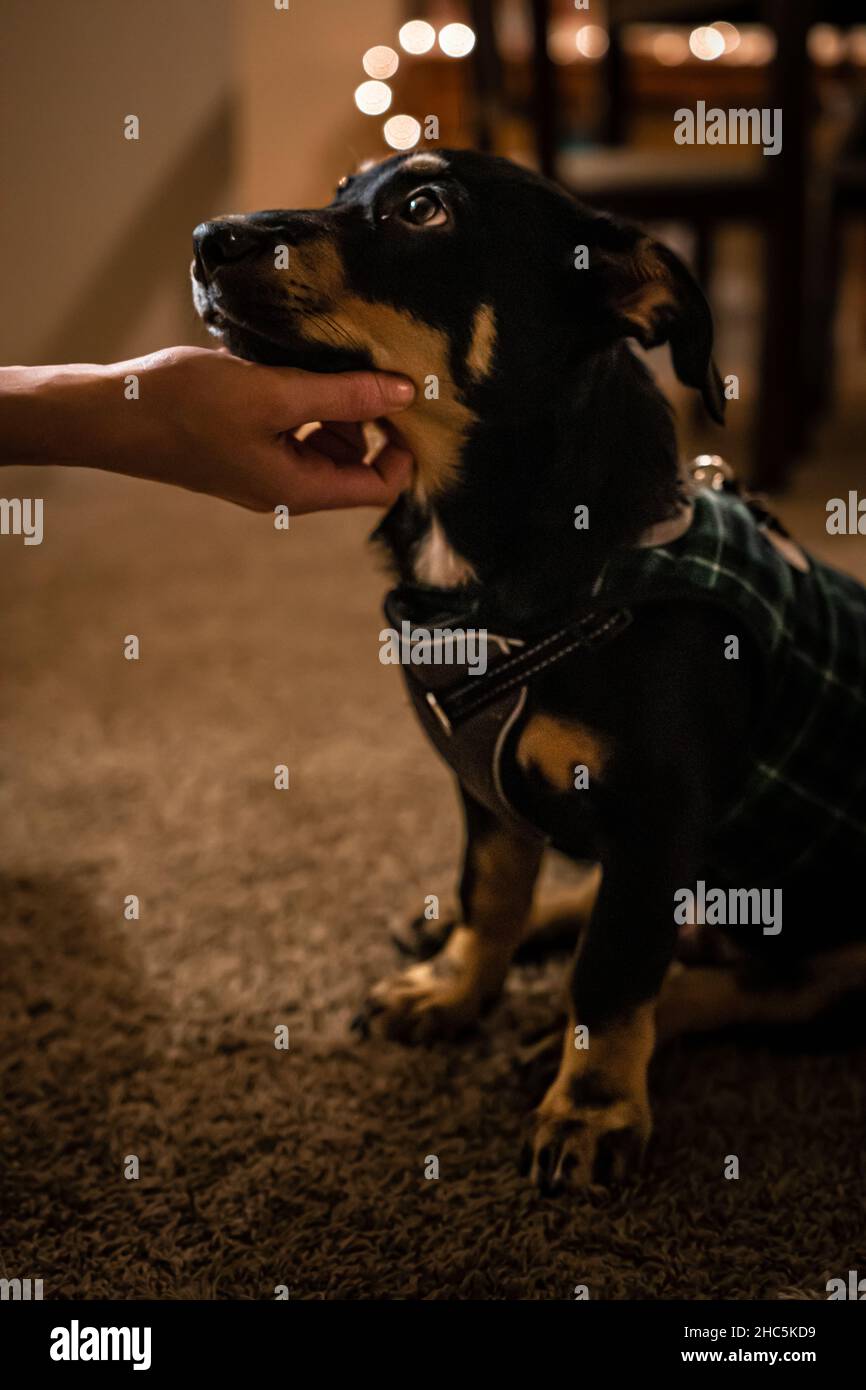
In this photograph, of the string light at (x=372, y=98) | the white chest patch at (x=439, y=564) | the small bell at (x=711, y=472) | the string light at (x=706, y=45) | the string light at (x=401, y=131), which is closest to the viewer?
the white chest patch at (x=439, y=564)

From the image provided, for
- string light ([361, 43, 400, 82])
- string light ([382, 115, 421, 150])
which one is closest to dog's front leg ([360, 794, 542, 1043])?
string light ([382, 115, 421, 150])

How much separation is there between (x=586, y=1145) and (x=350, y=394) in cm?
61

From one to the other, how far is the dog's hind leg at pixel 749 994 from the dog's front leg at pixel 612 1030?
12 cm

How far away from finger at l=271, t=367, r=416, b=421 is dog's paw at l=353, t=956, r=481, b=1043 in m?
0.54

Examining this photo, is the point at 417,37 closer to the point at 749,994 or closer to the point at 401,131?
the point at 401,131

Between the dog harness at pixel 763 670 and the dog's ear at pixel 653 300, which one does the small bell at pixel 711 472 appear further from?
the dog's ear at pixel 653 300

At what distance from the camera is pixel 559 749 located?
0.92 m

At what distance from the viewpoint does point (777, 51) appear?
2408 mm

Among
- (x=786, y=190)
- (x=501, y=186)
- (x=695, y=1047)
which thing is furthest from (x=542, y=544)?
(x=786, y=190)

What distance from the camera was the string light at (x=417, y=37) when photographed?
4.28 metres

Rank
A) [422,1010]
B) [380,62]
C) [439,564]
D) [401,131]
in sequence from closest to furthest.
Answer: [439,564]
[422,1010]
[401,131]
[380,62]

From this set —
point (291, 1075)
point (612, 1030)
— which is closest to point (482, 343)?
point (612, 1030)

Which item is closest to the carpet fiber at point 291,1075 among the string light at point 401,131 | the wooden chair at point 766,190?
the wooden chair at point 766,190
